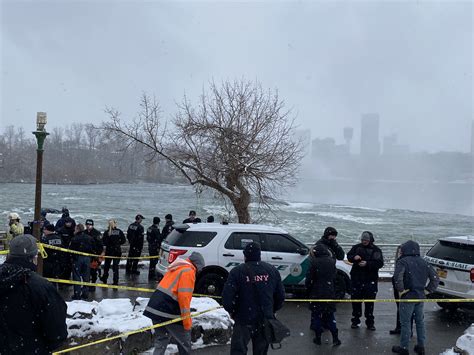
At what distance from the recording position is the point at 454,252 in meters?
9.20

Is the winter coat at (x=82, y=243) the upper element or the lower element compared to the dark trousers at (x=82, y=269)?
upper

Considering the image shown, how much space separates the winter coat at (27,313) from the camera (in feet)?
11.3

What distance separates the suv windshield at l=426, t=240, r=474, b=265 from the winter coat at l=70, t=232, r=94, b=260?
274 inches

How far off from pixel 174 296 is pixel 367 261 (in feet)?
13.6

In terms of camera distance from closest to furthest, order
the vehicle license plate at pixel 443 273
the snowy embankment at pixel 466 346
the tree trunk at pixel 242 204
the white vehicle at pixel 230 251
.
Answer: the snowy embankment at pixel 466 346, the vehicle license plate at pixel 443 273, the white vehicle at pixel 230 251, the tree trunk at pixel 242 204

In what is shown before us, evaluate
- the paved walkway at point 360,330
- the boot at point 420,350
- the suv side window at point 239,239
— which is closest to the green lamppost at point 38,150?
the paved walkway at point 360,330

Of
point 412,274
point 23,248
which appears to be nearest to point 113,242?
point 412,274

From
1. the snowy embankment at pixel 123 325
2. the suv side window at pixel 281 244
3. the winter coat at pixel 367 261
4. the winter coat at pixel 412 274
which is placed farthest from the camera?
the suv side window at pixel 281 244

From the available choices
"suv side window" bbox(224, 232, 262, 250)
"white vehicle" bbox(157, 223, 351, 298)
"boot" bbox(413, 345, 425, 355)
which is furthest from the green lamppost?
"boot" bbox(413, 345, 425, 355)

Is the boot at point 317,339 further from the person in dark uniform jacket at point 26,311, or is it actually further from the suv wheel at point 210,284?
the person in dark uniform jacket at point 26,311

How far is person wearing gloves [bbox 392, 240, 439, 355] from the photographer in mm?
6922

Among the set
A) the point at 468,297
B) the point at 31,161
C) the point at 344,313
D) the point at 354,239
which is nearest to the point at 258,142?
the point at 344,313

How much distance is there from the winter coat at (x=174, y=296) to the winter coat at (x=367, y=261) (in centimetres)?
395

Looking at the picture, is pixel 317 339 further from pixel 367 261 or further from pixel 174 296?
pixel 174 296
